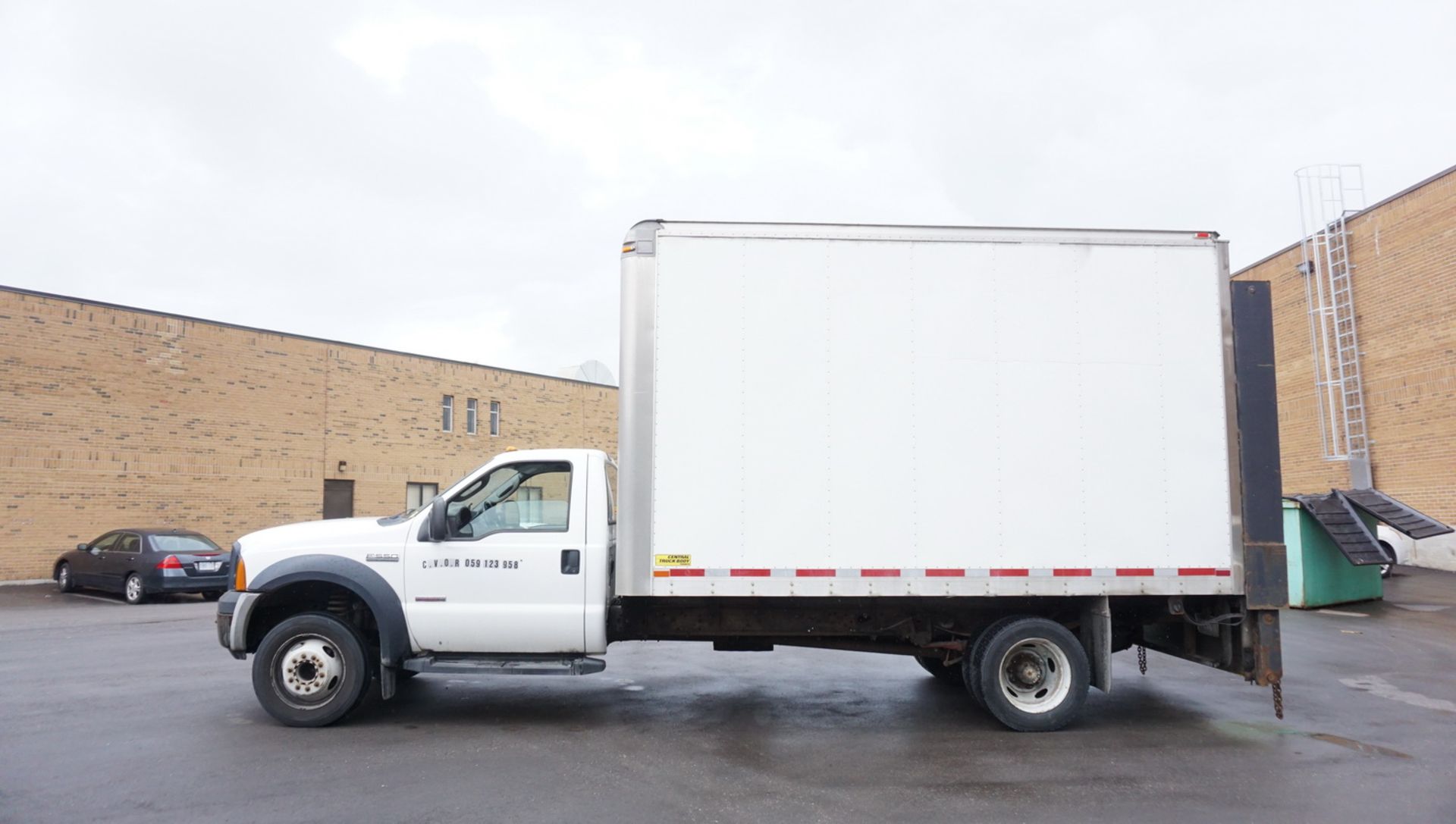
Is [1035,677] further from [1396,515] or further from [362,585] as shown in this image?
[1396,515]

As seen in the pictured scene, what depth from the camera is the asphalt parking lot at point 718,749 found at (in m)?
5.03

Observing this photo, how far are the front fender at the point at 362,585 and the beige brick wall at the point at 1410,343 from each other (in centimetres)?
2194

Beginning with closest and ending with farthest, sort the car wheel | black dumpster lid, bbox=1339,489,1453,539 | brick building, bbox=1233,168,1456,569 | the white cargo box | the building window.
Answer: the white cargo box → black dumpster lid, bbox=1339,489,1453,539 → the car wheel → brick building, bbox=1233,168,1456,569 → the building window

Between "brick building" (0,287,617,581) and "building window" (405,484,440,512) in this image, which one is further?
"building window" (405,484,440,512)

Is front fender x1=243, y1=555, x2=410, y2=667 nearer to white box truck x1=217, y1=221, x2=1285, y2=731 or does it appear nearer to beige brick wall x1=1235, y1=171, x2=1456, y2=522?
white box truck x1=217, y1=221, x2=1285, y2=731

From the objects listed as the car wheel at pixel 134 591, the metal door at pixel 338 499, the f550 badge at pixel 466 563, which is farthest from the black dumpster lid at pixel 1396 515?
the metal door at pixel 338 499

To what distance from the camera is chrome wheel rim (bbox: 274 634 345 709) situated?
661 cm

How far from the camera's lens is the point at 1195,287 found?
6652 mm

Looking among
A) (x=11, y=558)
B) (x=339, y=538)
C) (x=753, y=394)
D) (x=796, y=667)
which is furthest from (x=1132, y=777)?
(x=11, y=558)

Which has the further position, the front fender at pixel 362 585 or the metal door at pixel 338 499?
the metal door at pixel 338 499

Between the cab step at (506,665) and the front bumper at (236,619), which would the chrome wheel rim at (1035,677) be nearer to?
the cab step at (506,665)

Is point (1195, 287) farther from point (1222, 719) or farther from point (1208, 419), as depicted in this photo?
point (1222, 719)

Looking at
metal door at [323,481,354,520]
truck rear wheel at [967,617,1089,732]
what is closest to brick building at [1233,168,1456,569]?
truck rear wheel at [967,617,1089,732]

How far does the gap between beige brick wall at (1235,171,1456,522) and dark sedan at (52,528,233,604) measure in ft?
79.5
